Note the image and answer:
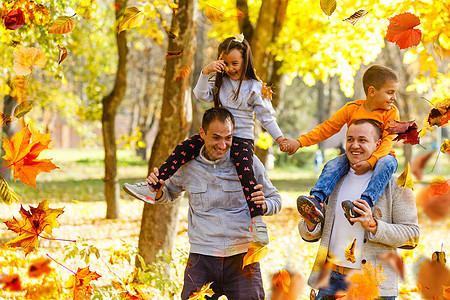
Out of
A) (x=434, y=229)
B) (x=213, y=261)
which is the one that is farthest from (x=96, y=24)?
(x=213, y=261)

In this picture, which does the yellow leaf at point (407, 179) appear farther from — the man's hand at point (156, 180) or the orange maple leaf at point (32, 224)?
the orange maple leaf at point (32, 224)

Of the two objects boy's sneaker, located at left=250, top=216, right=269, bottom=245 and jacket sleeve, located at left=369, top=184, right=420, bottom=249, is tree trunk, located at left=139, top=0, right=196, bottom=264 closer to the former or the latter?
boy's sneaker, located at left=250, top=216, right=269, bottom=245

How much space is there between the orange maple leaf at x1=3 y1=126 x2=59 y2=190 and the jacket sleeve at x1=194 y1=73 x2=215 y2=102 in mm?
1165

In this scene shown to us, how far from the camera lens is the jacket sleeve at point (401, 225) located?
2.61 metres

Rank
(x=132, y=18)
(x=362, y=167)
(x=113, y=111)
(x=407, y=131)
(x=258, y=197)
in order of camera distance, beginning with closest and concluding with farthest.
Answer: (x=407, y=131), (x=132, y=18), (x=362, y=167), (x=258, y=197), (x=113, y=111)

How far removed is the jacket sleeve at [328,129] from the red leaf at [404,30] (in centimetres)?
111

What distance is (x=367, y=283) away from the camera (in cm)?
241

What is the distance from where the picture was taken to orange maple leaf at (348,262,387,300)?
7.77 ft

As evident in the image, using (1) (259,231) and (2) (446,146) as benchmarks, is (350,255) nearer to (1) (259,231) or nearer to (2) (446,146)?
(1) (259,231)

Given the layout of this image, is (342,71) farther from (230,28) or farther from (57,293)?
(57,293)

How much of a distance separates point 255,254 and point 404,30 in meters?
1.31

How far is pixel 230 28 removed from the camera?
29.1 ft

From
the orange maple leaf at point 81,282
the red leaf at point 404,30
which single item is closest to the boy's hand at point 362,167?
the red leaf at point 404,30

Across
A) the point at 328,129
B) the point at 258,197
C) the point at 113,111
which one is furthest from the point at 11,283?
the point at 113,111
